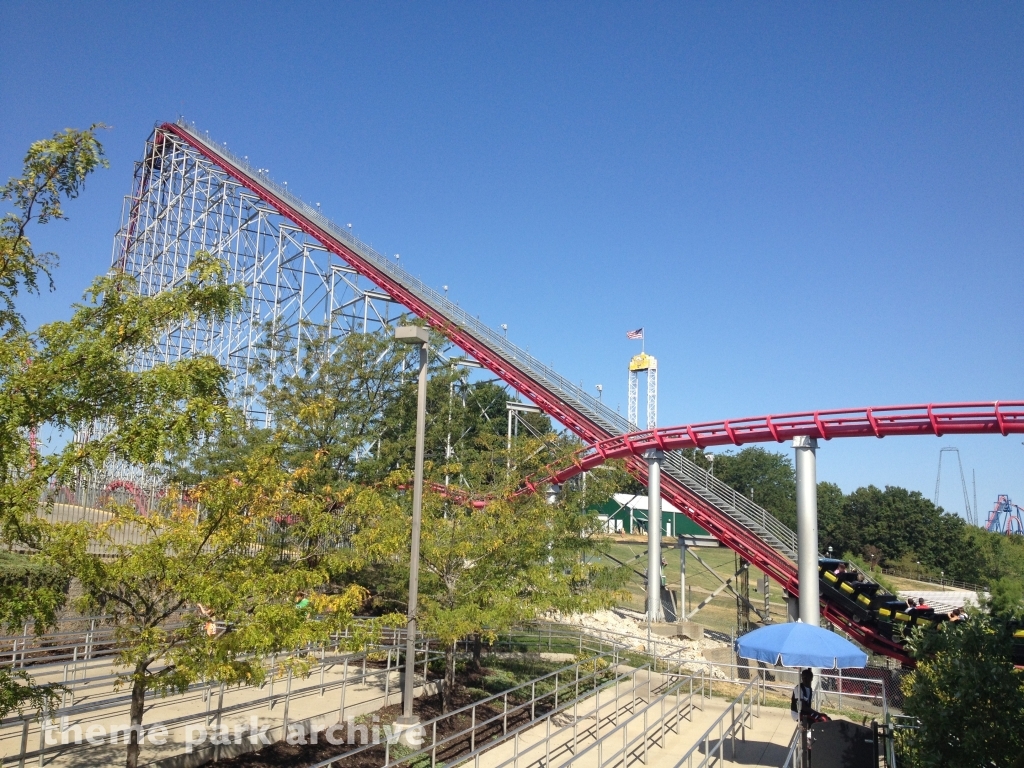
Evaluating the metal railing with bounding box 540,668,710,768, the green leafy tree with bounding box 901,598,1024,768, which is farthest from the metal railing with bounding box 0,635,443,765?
the green leafy tree with bounding box 901,598,1024,768

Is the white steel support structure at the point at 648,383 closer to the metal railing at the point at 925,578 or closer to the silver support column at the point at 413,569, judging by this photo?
the metal railing at the point at 925,578

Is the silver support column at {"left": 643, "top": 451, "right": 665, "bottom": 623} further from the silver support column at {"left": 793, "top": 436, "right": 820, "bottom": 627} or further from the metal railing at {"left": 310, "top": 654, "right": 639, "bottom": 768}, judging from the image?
the metal railing at {"left": 310, "top": 654, "right": 639, "bottom": 768}

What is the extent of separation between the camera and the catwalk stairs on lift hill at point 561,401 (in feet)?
82.8

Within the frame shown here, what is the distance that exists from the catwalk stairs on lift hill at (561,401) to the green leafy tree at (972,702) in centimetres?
1623

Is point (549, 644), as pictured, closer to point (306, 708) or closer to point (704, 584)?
point (306, 708)

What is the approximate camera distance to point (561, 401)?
102 ft

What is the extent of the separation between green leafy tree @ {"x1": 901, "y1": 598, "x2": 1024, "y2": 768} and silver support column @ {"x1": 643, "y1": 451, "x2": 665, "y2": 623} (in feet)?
60.8

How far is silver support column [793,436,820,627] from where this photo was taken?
21078 mm

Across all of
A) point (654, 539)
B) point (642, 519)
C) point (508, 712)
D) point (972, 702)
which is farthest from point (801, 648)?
point (642, 519)

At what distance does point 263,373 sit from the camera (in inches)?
1055

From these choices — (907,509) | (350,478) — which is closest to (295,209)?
(350,478)

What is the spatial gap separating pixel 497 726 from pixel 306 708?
3.43 metres

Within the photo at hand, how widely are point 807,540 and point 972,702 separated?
48.1 ft

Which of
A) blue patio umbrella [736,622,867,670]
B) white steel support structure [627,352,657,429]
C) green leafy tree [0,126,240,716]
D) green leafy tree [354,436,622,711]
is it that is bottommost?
blue patio umbrella [736,622,867,670]
